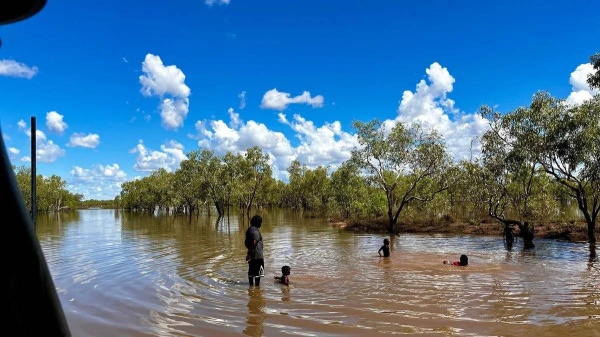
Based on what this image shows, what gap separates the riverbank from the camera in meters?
26.8

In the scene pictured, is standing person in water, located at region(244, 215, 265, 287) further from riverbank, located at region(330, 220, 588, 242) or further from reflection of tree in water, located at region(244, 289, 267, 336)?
riverbank, located at region(330, 220, 588, 242)

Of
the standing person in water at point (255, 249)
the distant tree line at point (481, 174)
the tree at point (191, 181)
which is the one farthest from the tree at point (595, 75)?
the tree at point (191, 181)

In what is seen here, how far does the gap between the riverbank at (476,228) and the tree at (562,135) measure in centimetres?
258

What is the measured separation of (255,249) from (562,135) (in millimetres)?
18866

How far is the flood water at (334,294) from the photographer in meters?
8.56

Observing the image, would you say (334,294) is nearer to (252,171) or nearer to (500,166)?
(500,166)

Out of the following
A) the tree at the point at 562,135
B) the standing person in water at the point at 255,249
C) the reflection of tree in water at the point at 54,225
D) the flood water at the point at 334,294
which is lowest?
the reflection of tree in water at the point at 54,225

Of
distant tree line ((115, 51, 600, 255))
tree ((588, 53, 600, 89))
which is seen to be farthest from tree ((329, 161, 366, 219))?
tree ((588, 53, 600, 89))

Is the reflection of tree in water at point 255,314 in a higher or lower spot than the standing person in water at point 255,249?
→ lower

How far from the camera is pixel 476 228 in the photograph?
106 ft

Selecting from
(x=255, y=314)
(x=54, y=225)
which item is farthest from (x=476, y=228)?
(x=54, y=225)

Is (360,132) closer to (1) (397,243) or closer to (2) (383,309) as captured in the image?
(1) (397,243)

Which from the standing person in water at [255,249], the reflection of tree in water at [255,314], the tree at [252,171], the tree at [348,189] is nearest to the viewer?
the reflection of tree in water at [255,314]

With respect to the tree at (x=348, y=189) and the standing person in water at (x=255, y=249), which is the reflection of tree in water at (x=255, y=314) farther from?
the tree at (x=348, y=189)
